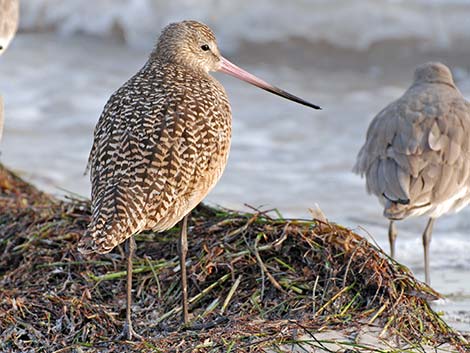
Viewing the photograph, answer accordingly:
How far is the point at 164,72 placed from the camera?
187 inches

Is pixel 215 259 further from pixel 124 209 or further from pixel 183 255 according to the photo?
pixel 124 209

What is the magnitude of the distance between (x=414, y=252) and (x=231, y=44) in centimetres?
696

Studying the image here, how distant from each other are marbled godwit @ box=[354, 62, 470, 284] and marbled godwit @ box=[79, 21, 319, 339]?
147cm

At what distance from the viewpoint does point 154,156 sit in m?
4.17

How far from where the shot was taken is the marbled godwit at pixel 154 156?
4.08 metres

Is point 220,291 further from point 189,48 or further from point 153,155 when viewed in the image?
point 189,48

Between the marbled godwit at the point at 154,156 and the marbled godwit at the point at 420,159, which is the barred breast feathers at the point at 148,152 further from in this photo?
the marbled godwit at the point at 420,159

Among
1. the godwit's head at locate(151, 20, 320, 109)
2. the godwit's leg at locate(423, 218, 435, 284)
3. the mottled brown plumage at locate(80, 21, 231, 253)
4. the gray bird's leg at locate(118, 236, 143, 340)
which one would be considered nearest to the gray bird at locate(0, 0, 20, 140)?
the godwit's head at locate(151, 20, 320, 109)

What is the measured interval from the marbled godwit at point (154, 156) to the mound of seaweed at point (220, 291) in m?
0.23

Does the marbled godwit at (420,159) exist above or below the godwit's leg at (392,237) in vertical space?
above

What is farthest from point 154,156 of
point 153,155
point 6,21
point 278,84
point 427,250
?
point 278,84

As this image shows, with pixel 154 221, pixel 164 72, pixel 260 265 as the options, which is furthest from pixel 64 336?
pixel 164 72

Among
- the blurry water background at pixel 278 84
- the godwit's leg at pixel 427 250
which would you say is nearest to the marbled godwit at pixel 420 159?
the godwit's leg at pixel 427 250

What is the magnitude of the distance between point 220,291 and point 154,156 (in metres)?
0.87
